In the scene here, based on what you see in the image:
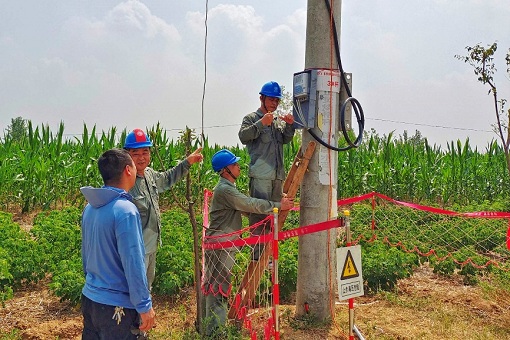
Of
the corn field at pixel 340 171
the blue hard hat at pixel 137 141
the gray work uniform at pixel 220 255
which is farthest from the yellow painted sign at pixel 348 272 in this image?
the corn field at pixel 340 171

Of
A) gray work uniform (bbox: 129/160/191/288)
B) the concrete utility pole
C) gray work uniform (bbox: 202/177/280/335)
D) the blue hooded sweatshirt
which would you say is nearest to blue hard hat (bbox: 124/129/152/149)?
gray work uniform (bbox: 129/160/191/288)

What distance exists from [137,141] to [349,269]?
214 cm

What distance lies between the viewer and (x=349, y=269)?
404 cm

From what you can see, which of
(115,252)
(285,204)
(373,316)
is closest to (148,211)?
(285,204)

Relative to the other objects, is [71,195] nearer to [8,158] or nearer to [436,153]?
[8,158]

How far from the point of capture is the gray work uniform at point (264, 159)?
210 inches

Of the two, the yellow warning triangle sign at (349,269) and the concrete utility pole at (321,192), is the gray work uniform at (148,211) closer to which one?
the concrete utility pole at (321,192)

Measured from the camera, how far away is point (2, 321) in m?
5.68

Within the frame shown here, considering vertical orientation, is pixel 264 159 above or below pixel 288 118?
below

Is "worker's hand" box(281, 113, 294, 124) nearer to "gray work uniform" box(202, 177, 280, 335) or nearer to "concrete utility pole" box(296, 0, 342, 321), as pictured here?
"concrete utility pole" box(296, 0, 342, 321)

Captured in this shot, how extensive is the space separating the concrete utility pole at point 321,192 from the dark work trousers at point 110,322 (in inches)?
84.3

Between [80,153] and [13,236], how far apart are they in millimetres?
6232

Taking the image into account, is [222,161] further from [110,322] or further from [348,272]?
[110,322]

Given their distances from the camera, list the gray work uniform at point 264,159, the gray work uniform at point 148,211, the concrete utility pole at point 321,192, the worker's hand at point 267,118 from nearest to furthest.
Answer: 1. the gray work uniform at point 148,211
2. the worker's hand at point 267,118
3. the concrete utility pole at point 321,192
4. the gray work uniform at point 264,159
